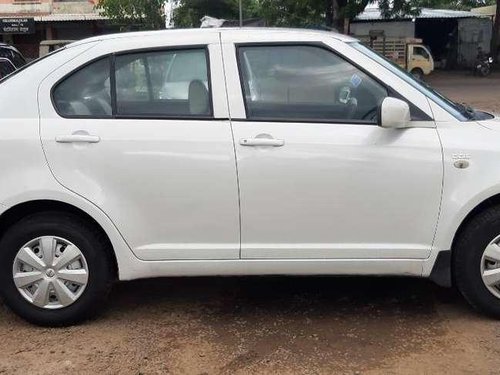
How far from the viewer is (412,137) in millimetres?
3721

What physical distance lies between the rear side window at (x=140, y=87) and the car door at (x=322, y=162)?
Result: 0.71 ft

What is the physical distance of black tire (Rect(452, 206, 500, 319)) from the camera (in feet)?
12.3

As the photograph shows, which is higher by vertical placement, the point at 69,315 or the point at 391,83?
the point at 391,83

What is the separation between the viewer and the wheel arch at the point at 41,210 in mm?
3804

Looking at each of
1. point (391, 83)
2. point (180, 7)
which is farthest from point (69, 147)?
point (180, 7)

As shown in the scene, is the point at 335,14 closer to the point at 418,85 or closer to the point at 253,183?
the point at 418,85

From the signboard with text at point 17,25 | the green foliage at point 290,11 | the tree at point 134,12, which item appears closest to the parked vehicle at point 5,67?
the green foliage at point 290,11

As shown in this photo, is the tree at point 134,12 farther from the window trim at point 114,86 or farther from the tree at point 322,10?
the window trim at point 114,86

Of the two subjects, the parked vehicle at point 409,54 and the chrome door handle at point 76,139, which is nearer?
the chrome door handle at point 76,139

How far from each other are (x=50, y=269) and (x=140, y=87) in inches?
46.9

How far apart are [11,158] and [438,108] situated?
2.49 meters

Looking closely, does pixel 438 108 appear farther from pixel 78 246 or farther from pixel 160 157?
pixel 78 246

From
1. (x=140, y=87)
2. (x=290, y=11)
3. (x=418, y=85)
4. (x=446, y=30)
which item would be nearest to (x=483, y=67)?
(x=290, y=11)

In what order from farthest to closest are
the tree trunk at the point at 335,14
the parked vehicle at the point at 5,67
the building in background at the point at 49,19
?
the building in background at the point at 49,19 → the tree trunk at the point at 335,14 → the parked vehicle at the point at 5,67
